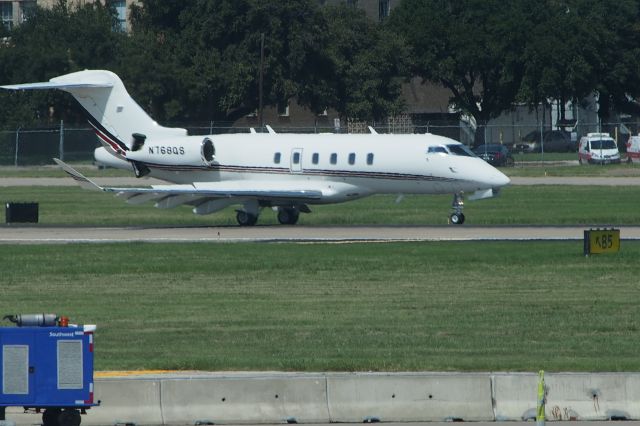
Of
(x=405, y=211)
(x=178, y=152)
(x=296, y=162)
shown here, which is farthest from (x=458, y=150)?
(x=405, y=211)

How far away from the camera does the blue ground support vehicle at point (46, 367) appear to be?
12516mm

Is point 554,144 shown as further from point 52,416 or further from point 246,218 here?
point 52,416

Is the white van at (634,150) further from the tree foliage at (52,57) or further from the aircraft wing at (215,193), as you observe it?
the aircraft wing at (215,193)

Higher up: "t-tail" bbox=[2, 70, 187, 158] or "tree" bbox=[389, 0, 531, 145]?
"tree" bbox=[389, 0, 531, 145]

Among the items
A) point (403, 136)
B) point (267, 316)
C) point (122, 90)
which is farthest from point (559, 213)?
point (267, 316)

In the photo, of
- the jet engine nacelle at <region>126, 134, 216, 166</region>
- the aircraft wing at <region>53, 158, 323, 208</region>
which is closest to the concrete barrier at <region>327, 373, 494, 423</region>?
the aircraft wing at <region>53, 158, 323, 208</region>

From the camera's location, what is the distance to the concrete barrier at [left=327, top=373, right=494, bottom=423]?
13445mm

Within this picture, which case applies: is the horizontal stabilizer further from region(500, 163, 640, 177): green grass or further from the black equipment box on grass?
region(500, 163, 640, 177): green grass

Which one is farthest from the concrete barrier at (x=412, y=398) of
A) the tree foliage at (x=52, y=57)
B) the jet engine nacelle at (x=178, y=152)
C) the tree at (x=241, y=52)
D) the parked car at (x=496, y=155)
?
the tree at (x=241, y=52)

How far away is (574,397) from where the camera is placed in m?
13.5

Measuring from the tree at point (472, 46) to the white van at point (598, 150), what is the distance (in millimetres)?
14026

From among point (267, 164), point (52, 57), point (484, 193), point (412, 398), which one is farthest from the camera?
point (52, 57)

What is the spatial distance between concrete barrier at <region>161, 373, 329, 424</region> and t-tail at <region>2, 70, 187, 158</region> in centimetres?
2800

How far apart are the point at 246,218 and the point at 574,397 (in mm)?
26199
